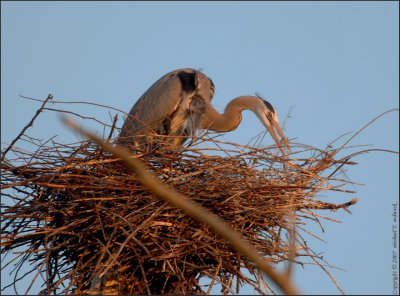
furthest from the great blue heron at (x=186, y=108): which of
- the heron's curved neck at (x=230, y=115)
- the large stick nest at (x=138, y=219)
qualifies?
the large stick nest at (x=138, y=219)

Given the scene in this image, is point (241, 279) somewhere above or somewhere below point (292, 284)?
above

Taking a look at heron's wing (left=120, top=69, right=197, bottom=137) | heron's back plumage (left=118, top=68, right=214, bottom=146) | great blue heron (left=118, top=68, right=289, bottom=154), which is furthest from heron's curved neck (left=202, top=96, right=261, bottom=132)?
heron's wing (left=120, top=69, right=197, bottom=137)

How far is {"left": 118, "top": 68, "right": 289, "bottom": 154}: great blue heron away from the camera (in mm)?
6031

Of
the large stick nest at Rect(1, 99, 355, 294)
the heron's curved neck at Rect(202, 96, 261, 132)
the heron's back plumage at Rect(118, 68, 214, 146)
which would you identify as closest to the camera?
the large stick nest at Rect(1, 99, 355, 294)

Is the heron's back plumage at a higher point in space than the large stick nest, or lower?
higher

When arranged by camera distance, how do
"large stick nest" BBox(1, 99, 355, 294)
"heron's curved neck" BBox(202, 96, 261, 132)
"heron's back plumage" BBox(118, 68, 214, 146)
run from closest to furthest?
"large stick nest" BBox(1, 99, 355, 294) < "heron's back plumage" BBox(118, 68, 214, 146) < "heron's curved neck" BBox(202, 96, 261, 132)

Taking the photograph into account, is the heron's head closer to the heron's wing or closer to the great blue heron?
the great blue heron

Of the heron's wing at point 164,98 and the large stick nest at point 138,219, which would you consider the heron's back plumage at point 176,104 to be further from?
the large stick nest at point 138,219

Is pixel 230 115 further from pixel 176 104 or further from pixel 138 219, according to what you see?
pixel 138 219

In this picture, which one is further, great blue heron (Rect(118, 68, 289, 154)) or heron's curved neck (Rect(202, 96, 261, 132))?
heron's curved neck (Rect(202, 96, 261, 132))

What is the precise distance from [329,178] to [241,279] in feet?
2.91

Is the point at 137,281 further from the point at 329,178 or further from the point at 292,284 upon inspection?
the point at 292,284

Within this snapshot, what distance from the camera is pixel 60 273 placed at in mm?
3838

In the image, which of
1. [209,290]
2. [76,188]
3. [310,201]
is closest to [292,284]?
[209,290]
